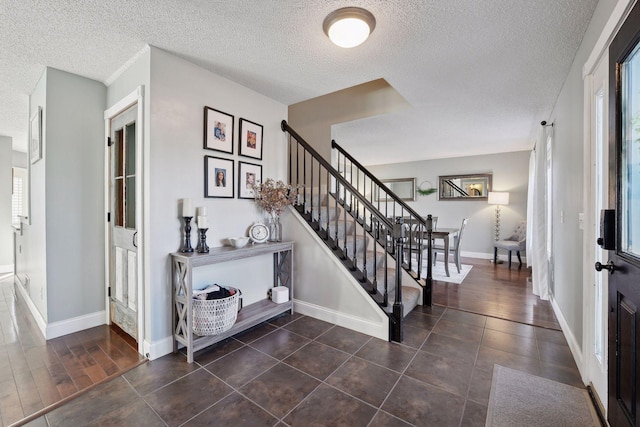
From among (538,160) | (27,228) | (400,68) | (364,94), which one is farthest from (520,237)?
(27,228)

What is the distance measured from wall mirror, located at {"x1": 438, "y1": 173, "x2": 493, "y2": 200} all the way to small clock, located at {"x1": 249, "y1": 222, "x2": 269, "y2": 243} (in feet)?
18.6

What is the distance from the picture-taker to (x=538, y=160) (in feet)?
12.6

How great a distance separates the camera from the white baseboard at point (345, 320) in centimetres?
257

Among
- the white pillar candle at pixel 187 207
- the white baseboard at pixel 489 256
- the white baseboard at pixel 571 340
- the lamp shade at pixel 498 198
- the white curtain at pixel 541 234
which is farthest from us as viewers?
the white baseboard at pixel 489 256

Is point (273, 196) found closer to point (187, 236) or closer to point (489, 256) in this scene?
point (187, 236)

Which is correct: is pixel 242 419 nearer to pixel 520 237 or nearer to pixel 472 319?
pixel 472 319

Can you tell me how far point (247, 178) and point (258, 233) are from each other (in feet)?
2.00

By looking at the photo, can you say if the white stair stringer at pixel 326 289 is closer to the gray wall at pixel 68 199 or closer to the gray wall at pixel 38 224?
the gray wall at pixel 68 199

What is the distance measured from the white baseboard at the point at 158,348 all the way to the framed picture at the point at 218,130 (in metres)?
1.72

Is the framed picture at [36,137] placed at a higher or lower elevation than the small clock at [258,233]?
higher

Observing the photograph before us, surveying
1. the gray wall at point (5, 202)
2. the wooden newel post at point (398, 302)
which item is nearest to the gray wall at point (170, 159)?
the wooden newel post at point (398, 302)

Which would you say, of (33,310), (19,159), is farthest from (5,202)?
(33,310)

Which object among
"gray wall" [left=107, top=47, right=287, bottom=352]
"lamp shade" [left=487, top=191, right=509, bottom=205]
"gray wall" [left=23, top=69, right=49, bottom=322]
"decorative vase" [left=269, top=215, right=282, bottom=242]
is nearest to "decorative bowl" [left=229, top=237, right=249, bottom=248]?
"gray wall" [left=107, top=47, right=287, bottom=352]

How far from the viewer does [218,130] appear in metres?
2.66
